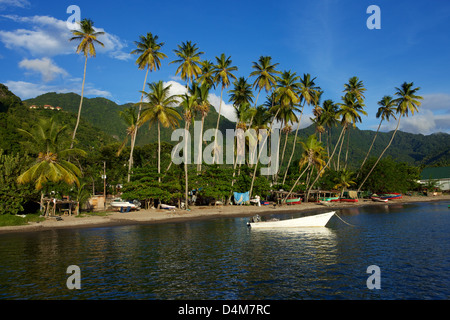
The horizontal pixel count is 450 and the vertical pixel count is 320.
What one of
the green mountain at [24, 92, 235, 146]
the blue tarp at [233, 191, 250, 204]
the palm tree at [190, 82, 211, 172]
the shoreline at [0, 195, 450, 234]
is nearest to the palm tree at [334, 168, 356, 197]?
the shoreline at [0, 195, 450, 234]

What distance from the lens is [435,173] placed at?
94438 millimetres

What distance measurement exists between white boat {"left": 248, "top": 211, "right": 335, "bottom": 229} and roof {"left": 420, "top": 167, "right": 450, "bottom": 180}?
76854mm

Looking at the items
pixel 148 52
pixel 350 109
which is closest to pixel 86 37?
pixel 148 52

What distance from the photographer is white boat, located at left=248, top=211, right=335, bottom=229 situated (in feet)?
102

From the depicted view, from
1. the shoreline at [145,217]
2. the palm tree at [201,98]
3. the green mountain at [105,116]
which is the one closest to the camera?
the shoreline at [145,217]

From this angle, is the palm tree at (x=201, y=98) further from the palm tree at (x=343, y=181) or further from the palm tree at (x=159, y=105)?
the palm tree at (x=343, y=181)

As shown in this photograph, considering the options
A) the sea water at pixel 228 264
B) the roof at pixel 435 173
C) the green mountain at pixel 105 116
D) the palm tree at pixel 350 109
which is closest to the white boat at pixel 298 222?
the sea water at pixel 228 264

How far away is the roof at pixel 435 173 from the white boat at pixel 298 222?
76.9 metres

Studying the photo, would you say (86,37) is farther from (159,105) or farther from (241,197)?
(241,197)

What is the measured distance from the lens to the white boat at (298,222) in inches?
1218

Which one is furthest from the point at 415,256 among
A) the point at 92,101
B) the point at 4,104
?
the point at 92,101
